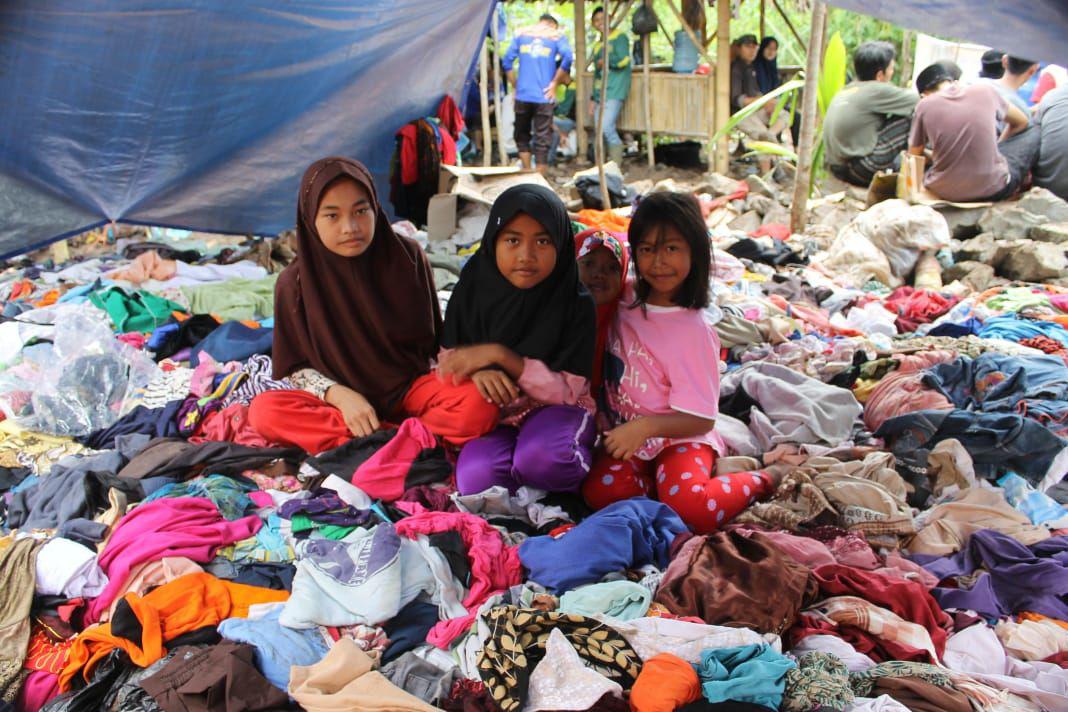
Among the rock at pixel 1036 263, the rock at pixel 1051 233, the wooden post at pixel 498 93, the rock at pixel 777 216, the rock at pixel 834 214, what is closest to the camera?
the rock at pixel 1036 263

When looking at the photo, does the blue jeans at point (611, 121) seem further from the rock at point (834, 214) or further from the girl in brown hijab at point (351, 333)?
the girl in brown hijab at point (351, 333)

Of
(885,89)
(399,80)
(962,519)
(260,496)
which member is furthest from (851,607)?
(885,89)

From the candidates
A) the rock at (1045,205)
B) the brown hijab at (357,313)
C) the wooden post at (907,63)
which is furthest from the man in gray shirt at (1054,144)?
the brown hijab at (357,313)

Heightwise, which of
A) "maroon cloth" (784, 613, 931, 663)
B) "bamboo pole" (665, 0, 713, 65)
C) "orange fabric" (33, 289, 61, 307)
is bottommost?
"maroon cloth" (784, 613, 931, 663)

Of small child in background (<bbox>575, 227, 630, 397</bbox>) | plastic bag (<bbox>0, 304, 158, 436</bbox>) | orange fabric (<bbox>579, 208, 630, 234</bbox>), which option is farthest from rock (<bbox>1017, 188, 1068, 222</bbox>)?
plastic bag (<bbox>0, 304, 158, 436</bbox>)

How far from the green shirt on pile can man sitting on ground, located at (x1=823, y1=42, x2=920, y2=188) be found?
3.10m

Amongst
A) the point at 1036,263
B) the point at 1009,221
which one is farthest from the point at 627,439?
the point at 1009,221

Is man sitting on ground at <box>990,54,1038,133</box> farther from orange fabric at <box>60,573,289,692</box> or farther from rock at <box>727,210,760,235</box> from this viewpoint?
orange fabric at <box>60,573,289,692</box>

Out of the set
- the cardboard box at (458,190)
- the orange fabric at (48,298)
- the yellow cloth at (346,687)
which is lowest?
the yellow cloth at (346,687)

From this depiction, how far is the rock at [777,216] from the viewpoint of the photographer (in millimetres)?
6383

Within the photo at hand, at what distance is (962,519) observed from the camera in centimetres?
222

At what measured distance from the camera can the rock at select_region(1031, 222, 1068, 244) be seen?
5094 mm

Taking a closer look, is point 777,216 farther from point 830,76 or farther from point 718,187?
point 830,76

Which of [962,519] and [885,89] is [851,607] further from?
[885,89]
